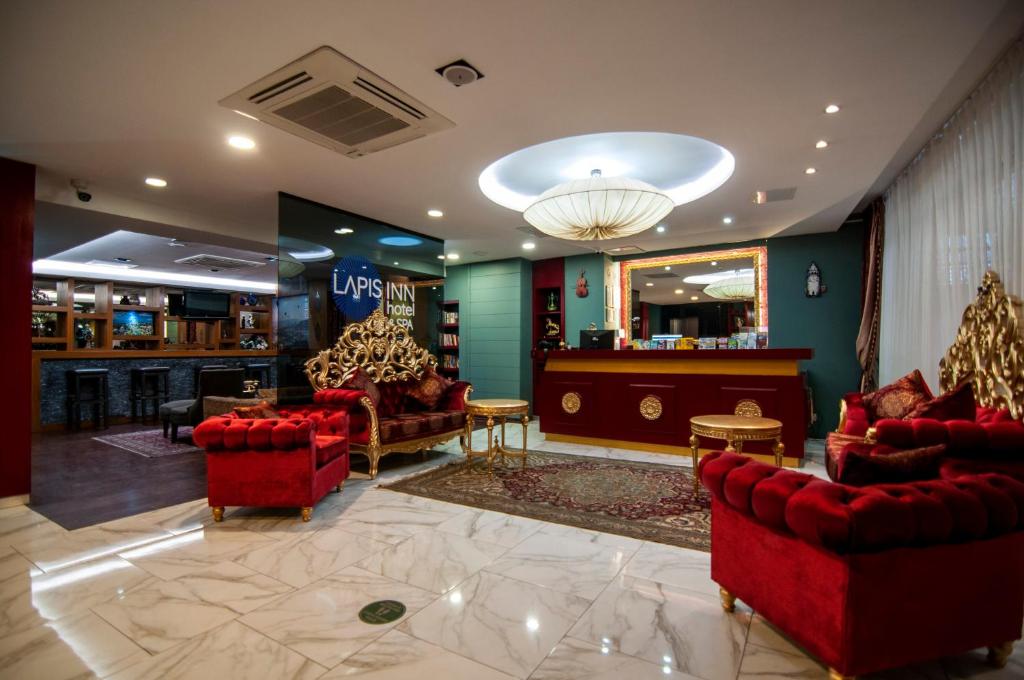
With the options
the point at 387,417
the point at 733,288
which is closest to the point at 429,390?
the point at 387,417

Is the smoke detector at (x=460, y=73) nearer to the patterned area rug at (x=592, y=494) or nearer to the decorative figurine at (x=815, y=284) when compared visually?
the patterned area rug at (x=592, y=494)

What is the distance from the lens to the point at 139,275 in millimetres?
A: 10102

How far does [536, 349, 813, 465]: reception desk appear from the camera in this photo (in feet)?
16.0

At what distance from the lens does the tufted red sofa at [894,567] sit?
1.53 meters

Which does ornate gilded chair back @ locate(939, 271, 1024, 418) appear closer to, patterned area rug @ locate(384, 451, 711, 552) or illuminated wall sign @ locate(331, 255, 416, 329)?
patterned area rug @ locate(384, 451, 711, 552)

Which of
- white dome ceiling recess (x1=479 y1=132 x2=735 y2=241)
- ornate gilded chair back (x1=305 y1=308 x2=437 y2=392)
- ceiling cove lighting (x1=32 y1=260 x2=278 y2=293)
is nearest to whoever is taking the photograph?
white dome ceiling recess (x1=479 y1=132 x2=735 y2=241)

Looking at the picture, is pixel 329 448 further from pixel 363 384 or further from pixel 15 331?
pixel 15 331

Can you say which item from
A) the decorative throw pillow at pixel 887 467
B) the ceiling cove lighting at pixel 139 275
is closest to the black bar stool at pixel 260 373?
the ceiling cove lighting at pixel 139 275

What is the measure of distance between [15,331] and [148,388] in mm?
5307

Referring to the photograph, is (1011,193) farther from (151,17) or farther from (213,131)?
(213,131)

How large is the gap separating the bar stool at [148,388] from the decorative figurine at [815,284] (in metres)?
10.2

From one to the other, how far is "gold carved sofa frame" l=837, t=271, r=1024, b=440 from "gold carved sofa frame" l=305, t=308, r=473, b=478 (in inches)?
149

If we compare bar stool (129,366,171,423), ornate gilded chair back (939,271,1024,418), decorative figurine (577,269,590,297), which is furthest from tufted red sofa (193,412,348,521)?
bar stool (129,366,171,423)

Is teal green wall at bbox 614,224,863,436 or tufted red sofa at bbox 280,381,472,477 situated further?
teal green wall at bbox 614,224,863,436
